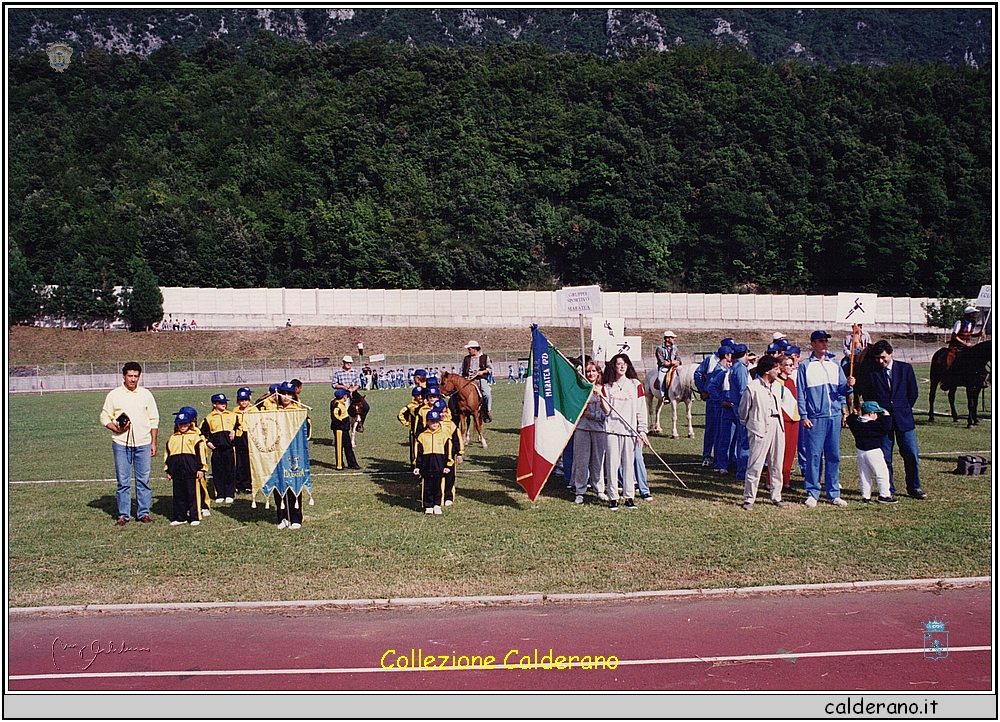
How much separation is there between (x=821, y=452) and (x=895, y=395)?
3.97 ft

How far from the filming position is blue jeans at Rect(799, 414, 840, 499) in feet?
42.1

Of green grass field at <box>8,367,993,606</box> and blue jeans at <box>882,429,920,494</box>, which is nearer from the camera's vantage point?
green grass field at <box>8,367,993,606</box>

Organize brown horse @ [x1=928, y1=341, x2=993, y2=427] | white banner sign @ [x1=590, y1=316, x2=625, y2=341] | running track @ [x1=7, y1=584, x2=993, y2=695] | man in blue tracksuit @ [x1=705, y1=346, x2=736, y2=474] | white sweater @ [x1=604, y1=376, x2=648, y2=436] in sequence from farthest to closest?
white banner sign @ [x1=590, y1=316, x2=625, y2=341] < brown horse @ [x1=928, y1=341, x2=993, y2=427] < man in blue tracksuit @ [x1=705, y1=346, x2=736, y2=474] < white sweater @ [x1=604, y1=376, x2=648, y2=436] < running track @ [x1=7, y1=584, x2=993, y2=695]

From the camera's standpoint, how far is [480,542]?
11.4 meters

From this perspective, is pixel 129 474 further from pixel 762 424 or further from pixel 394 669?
pixel 762 424

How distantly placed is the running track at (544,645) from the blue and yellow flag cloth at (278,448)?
312 cm

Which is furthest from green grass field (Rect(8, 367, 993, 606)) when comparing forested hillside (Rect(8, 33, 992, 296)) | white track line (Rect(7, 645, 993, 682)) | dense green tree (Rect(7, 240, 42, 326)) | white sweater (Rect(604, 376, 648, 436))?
forested hillside (Rect(8, 33, 992, 296))

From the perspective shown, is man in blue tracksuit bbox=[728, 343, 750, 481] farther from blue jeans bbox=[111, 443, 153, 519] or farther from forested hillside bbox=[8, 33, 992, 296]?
forested hillside bbox=[8, 33, 992, 296]

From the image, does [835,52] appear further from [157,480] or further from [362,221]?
[157,480]

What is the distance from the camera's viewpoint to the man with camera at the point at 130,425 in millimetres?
12094

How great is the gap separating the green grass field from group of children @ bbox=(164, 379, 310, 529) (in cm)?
28

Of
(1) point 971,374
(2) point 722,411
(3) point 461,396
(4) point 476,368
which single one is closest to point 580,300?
(4) point 476,368

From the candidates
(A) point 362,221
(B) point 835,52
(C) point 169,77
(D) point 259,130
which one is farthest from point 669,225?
(B) point 835,52

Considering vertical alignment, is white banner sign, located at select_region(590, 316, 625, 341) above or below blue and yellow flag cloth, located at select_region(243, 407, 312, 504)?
above
